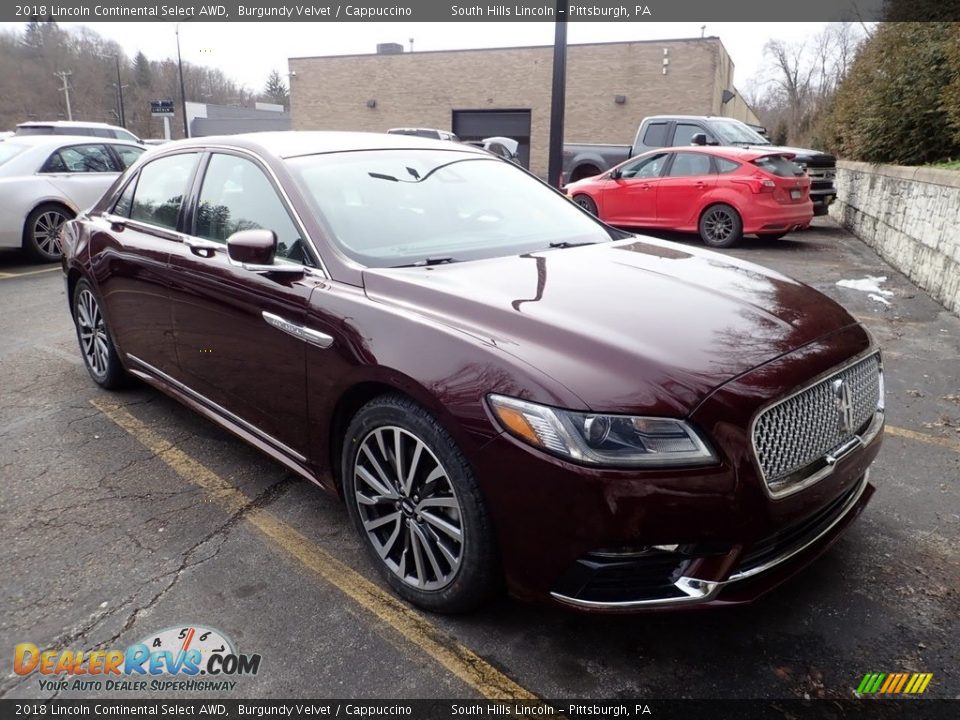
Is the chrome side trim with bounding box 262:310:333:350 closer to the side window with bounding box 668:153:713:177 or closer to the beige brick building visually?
the side window with bounding box 668:153:713:177

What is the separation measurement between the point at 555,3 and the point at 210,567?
870cm

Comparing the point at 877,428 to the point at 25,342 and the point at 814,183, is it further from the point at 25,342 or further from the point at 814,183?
the point at 814,183

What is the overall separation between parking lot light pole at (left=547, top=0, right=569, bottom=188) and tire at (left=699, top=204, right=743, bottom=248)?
2337mm

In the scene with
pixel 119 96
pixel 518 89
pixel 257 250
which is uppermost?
pixel 119 96

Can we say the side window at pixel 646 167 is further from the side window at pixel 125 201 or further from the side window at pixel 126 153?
the side window at pixel 125 201

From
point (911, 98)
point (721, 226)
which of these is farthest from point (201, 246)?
point (911, 98)

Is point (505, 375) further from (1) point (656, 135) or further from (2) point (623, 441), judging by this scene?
(1) point (656, 135)

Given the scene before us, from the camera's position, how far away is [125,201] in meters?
4.48

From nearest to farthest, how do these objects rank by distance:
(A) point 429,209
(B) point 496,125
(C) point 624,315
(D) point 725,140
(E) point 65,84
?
(C) point 624,315 → (A) point 429,209 → (D) point 725,140 → (B) point 496,125 → (E) point 65,84

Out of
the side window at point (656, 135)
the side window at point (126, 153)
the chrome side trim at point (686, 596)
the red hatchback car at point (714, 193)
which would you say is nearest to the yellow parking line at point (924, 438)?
the chrome side trim at point (686, 596)

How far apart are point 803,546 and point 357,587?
160 centimetres

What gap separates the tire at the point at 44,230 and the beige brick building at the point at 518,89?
22.5 meters

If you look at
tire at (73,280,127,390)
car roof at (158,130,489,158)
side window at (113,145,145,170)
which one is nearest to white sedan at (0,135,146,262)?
side window at (113,145,145,170)

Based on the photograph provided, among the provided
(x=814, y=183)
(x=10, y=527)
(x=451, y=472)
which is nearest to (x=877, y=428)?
(x=451, y=472)
